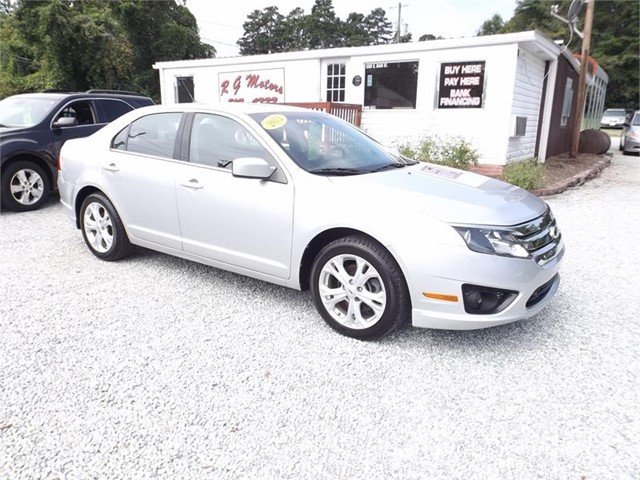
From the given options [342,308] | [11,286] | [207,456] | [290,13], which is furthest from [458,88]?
[290,13]

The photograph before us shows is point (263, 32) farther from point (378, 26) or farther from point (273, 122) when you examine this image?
point (273, 122)

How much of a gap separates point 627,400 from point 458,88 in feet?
29.0

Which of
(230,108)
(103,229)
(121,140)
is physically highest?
(230,108)

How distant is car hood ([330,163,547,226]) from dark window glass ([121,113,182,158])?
5.31ft

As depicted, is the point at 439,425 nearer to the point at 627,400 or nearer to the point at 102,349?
the point at 627,400

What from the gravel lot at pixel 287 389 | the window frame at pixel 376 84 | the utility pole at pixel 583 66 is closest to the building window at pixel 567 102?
the utility pole at pixel 583 66

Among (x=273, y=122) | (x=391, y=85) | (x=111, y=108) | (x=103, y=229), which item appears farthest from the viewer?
(x=391, y=85)

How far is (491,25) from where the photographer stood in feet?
181

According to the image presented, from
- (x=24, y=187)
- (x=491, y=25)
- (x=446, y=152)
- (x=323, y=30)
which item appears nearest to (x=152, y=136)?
(x=24, y=187)

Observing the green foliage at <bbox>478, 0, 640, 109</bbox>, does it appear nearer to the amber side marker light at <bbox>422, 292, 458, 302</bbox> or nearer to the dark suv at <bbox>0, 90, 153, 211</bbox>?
the dark suv at <bbox>0, 90, 153, 211</bbox>

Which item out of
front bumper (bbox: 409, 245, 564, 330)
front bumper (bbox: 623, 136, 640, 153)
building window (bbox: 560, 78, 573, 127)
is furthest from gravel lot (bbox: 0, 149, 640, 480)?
front bumper (bbox: 623, 136, 640, 153)

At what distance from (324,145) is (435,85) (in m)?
7.68

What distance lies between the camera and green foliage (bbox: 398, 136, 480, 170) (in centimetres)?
920

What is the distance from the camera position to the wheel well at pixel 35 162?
6.47m
